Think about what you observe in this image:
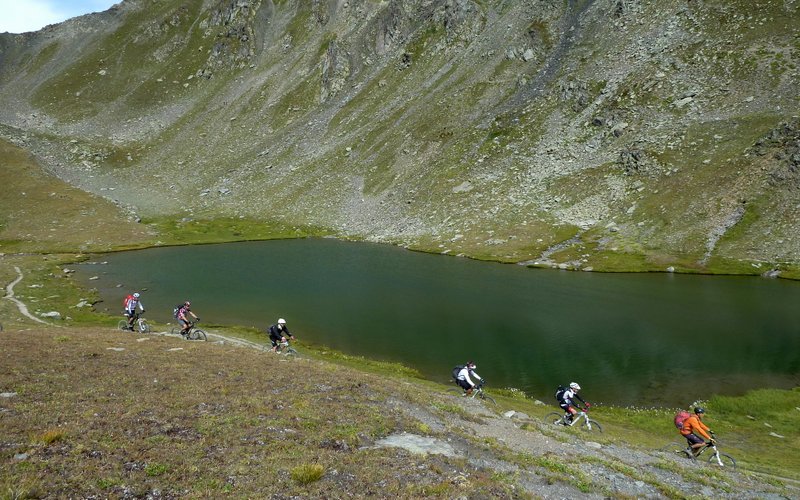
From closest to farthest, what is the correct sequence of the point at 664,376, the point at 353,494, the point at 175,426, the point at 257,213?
the point at 353,494, the point at 175,426, the point at 664,376, the point at 257,213

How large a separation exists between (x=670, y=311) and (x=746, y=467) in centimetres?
3630

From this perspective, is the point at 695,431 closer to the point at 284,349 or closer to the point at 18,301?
the point at 284,349

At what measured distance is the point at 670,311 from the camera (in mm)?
56469

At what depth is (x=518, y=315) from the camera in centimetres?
5472

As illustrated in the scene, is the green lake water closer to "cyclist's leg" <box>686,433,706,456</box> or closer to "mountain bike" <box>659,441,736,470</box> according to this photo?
"mountain bike" <box>659,441,736,470</box>

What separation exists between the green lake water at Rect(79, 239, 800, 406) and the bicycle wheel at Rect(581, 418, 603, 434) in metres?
7.10

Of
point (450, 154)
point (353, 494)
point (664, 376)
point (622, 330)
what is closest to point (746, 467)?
point (664, 376)

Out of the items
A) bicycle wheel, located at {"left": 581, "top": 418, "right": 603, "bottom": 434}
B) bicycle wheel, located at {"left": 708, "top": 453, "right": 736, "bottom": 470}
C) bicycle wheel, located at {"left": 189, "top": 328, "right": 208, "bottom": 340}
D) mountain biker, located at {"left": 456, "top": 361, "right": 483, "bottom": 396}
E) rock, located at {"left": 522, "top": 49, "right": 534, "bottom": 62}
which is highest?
rock, located at {"left": 522, "top": 49, "right": 534, "bottom": 62}

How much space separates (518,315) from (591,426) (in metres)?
27.0

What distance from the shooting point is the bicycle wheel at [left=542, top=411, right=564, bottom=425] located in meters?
27.9

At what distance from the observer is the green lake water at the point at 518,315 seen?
39562 mm

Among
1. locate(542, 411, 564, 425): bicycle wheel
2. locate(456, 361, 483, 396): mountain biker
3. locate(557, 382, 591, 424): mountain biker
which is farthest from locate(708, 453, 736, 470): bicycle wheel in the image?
locate(456, 361, 483, 396): mountain biker

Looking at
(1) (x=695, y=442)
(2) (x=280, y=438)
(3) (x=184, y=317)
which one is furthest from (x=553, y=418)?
(3) (x=184, y=317)

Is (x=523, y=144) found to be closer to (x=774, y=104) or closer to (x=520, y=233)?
(x=520, y=233)
